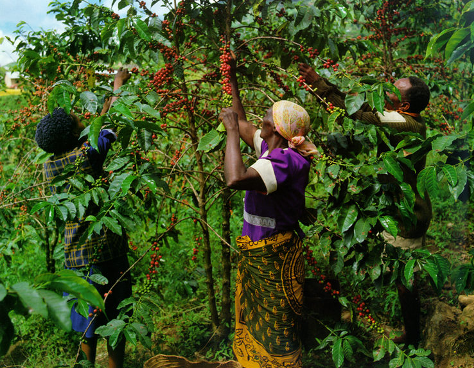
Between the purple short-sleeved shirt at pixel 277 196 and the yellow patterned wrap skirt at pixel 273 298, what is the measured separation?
0.19ft

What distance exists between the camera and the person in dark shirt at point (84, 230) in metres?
2.02

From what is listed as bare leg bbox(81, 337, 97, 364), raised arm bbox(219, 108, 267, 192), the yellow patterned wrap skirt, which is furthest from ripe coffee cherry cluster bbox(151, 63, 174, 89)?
bare leg bbox(81, 337, 97, 364)

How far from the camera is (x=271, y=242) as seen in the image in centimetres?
176

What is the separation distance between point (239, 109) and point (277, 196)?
1.95ft

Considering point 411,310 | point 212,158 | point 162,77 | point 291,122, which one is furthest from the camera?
point 212,158

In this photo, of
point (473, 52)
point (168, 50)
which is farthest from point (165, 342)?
point (473, 52)

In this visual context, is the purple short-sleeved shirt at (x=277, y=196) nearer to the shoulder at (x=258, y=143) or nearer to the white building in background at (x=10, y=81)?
the shoulder at (x=258, y=143)

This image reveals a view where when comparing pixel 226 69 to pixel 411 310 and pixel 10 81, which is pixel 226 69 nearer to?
pixel 411 310

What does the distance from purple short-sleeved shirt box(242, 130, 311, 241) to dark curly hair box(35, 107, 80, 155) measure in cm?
108

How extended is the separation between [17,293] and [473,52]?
158 cm

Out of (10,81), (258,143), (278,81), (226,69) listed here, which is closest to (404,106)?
(278,81)

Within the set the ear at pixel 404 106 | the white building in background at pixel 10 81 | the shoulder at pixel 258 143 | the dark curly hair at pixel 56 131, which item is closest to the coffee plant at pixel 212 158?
the dark curly hair at pixel 56 131

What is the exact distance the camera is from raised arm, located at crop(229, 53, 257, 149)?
200 centimetres

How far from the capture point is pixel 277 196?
67.7 inches
